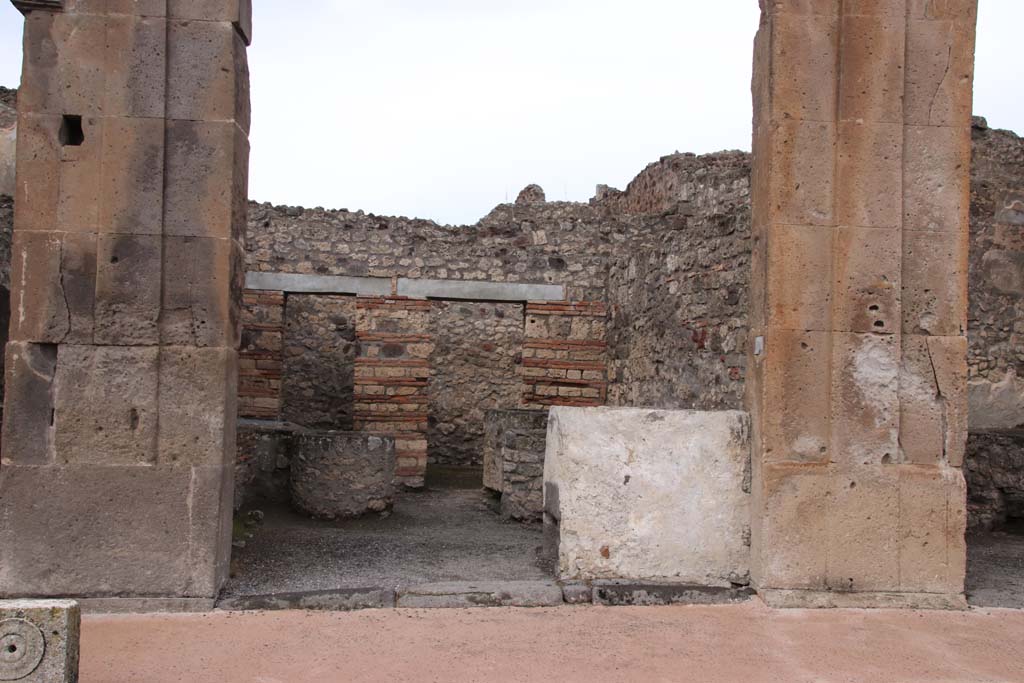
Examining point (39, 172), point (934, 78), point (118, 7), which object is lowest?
point (39, 172)

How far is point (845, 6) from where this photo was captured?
4.53 meters

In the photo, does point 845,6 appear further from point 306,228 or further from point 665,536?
point 306,228

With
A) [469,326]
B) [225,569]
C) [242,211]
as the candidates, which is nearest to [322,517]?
[225,569]

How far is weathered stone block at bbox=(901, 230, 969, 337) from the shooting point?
4.53m

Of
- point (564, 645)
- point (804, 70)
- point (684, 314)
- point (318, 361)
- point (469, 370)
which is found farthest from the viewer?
point (469, 370)

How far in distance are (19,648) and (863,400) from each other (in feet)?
12.6

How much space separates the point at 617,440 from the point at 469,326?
9143 mm

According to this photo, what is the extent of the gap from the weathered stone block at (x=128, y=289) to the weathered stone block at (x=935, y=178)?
150 inches

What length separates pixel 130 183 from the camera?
14.0 ft

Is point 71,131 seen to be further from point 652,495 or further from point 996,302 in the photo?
point 996,302

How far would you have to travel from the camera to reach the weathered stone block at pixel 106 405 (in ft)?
13.9

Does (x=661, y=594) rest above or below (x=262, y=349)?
below

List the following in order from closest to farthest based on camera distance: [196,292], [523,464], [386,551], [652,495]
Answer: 1. [196,292]
2. [652,495]
3. [386,551]
4. [523,464]

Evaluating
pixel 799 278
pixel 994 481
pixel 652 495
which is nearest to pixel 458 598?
pixel 652 495
